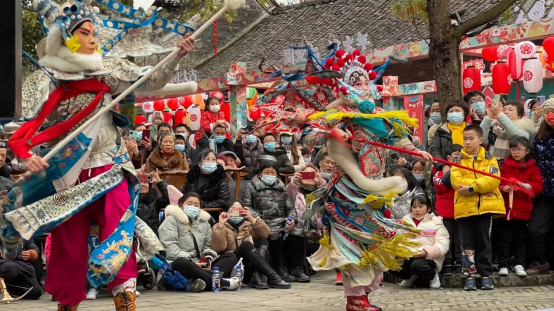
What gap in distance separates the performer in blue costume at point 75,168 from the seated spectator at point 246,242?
344 cm

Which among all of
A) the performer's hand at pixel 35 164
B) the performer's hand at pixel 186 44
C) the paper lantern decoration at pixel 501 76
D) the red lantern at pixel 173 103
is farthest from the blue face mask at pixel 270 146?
the red lantern at pixel 173 103

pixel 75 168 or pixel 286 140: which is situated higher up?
pixel 286 140

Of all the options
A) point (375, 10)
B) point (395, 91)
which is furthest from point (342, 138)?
point (375, 10)

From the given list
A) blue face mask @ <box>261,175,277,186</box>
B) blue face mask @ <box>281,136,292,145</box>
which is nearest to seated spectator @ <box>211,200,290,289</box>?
blue face mask @ <box>261,175,277,186</box>

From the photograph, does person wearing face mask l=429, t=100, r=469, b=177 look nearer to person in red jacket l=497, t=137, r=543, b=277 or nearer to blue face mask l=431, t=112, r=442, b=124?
person in red jacket l=497, t=137, r=543, b=277

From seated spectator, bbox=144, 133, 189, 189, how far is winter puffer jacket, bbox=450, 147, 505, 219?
3.84 metres

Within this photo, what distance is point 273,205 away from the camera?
10.1m

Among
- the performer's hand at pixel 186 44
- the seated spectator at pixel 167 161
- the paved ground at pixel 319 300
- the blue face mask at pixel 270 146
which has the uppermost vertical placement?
the performer's hand at pixel 186 44

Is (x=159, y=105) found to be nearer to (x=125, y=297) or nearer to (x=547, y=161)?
(x=547, y=161)

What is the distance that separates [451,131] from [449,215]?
3.54 feet

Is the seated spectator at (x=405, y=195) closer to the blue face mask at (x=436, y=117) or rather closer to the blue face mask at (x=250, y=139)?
the blue face mask at (x=436, y=117)

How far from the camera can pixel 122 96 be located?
5.71 metres

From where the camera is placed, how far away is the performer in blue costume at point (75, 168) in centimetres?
572

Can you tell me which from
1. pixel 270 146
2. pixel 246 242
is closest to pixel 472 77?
pixel 270 146
